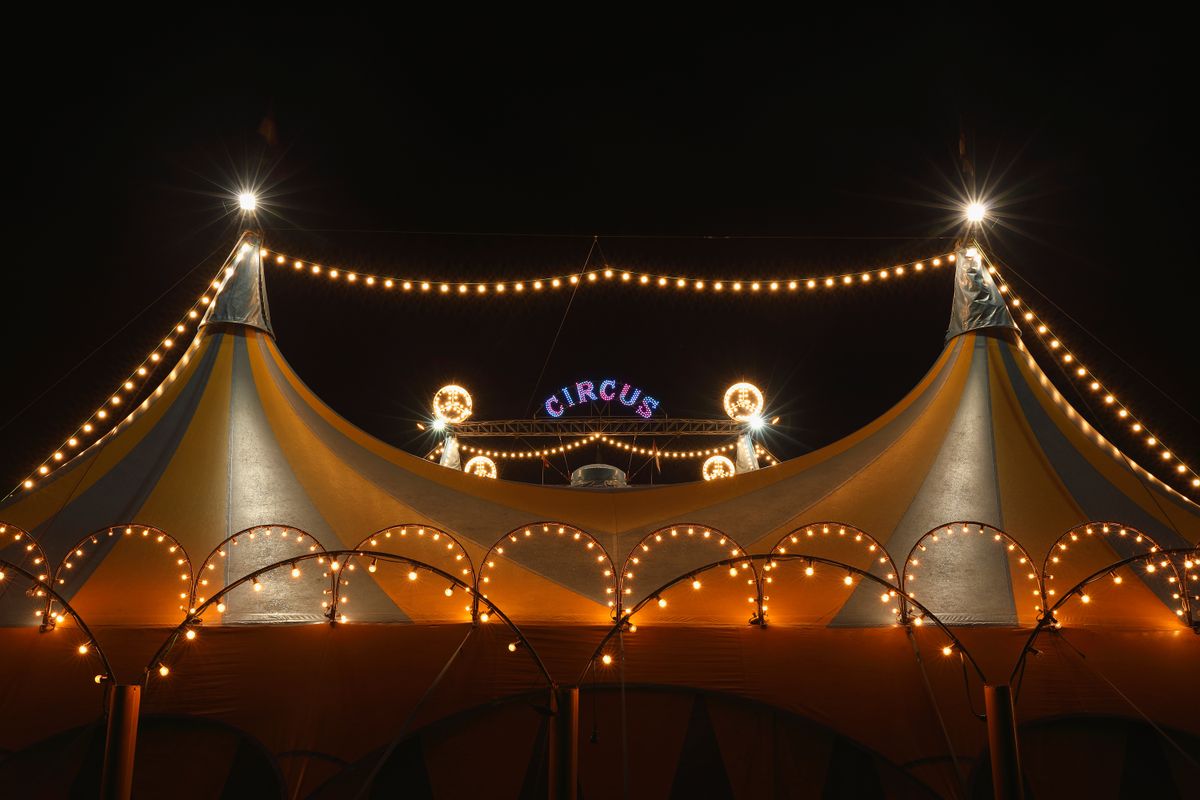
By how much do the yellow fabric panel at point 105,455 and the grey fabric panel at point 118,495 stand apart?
0.04 meters

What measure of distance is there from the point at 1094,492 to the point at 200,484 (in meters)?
5.57

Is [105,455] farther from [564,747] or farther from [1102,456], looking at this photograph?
[1102,456]

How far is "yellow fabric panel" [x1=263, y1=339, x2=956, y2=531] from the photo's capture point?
5.71 meters

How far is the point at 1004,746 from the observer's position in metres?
3.27

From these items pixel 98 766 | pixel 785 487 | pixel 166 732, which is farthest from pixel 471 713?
pixel 785 487

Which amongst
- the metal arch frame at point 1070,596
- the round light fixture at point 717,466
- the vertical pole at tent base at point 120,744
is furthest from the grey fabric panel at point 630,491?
the round light fixture at point 717,466

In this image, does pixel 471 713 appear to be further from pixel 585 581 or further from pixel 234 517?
pixel 234 517

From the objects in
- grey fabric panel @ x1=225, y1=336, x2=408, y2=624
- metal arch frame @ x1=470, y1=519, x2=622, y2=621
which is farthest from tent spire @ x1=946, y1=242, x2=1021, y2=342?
grey fabric panel @ x1=225, y1=336, x2=408, y2=624

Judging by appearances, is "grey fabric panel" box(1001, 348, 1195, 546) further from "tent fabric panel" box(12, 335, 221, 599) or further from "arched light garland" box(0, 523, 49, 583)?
"arched light garland" box(0, 523, 49, 583)

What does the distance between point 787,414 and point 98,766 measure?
34.0ft

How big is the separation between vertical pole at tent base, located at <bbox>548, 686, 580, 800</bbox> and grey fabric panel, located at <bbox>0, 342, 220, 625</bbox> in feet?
9.81

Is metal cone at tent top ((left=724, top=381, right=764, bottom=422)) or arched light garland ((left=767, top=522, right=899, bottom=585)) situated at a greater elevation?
metal cone at tent top ((left=724, top=381, right=764, bottom=422))

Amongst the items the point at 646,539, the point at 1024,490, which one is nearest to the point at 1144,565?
the point at 1024,490

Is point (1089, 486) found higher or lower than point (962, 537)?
higher
